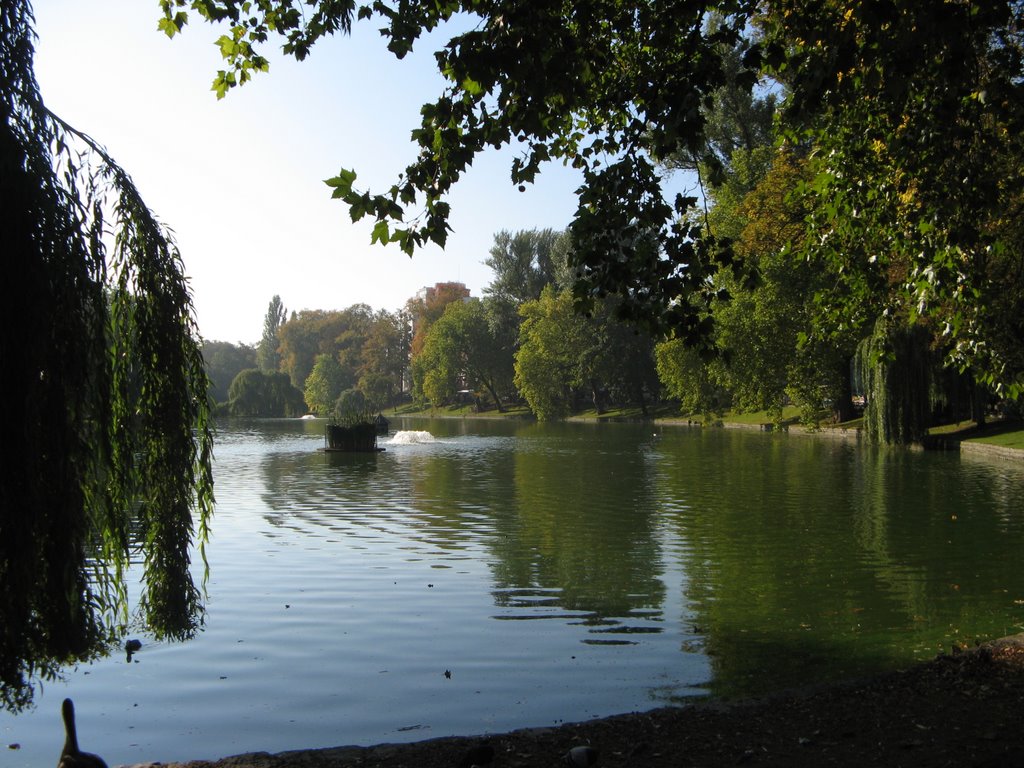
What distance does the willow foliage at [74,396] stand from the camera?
5.10 metres

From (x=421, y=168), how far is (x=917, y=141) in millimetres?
5150

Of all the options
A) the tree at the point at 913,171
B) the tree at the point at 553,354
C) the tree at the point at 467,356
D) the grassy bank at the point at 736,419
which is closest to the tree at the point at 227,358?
the grassy bank at the point at 736,419

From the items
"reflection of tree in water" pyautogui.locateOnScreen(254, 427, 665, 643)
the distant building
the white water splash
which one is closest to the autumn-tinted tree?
the distant building

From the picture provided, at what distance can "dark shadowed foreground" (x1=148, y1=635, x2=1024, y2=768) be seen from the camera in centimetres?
521

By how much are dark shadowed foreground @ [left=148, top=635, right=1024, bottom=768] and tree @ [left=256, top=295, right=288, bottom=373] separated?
496ft

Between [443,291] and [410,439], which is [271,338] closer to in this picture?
[443,291]

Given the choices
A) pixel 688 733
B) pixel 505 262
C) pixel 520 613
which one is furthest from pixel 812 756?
pixel 505 262

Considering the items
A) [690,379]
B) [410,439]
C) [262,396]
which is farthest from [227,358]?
[690,379]

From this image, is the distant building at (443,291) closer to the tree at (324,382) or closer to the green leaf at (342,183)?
the tree at (324,382)

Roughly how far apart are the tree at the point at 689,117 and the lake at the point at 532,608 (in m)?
3.12

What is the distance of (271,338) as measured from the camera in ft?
531

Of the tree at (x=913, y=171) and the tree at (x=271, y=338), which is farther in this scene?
the tree at (x=271, y=338)

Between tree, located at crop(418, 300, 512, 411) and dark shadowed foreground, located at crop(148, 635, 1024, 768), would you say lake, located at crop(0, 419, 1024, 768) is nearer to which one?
dark shadowed foreground, located at crop(148, 635, 1024, 768)

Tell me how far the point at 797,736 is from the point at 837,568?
7985 mm
